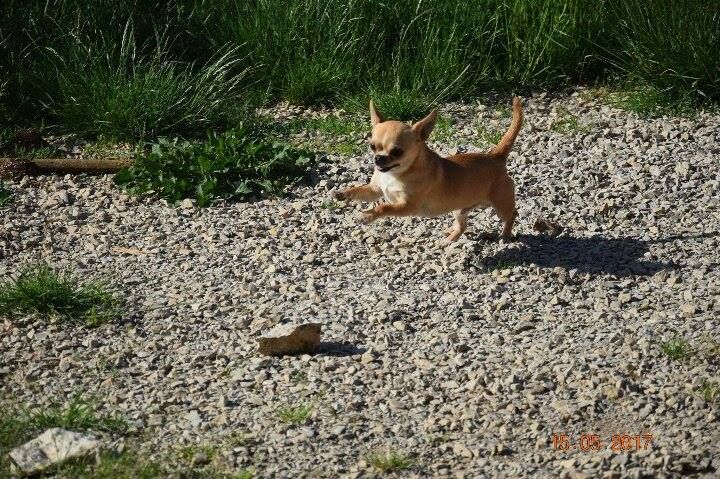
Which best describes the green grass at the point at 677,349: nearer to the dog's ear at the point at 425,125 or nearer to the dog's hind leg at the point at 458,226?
the dog's hind leg at the point at 458,226

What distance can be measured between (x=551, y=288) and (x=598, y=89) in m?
3.10

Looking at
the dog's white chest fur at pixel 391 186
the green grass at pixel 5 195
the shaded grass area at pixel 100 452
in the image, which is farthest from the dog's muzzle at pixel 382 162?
the green grass at pixel 5 195

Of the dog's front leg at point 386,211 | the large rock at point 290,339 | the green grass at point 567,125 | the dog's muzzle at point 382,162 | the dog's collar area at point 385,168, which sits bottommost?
the green grass at point 567,125

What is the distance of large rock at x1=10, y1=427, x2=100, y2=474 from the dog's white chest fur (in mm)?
2400

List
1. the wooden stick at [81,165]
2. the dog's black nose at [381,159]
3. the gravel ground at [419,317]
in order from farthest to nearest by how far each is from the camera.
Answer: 1. the wooden stick at [81,165]
2. the dog's black nose at [381,159]
3. the gravel ground at [419,317]

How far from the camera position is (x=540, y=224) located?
21.9 feet

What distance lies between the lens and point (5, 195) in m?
7.14

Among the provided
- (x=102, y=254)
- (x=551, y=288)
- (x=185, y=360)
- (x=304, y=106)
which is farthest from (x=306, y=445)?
(x=304, y=106)

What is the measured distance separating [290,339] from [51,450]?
1290 mm

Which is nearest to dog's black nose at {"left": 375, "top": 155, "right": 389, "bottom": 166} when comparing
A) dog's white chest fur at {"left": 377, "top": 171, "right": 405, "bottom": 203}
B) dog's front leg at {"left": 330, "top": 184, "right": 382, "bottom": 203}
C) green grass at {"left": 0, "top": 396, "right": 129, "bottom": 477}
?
dog's white chest fur at {"left": 377, "top": 171, "right": 405, "bottom": 203}

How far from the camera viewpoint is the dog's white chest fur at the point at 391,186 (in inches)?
245

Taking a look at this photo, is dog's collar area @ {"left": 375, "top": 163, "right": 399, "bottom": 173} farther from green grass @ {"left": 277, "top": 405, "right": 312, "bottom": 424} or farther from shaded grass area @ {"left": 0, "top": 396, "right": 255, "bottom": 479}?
shaded grass area @ {"left": 0, "top": 396, "right": 255, "bottom": 479}

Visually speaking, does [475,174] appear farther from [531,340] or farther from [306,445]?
[306,445]
